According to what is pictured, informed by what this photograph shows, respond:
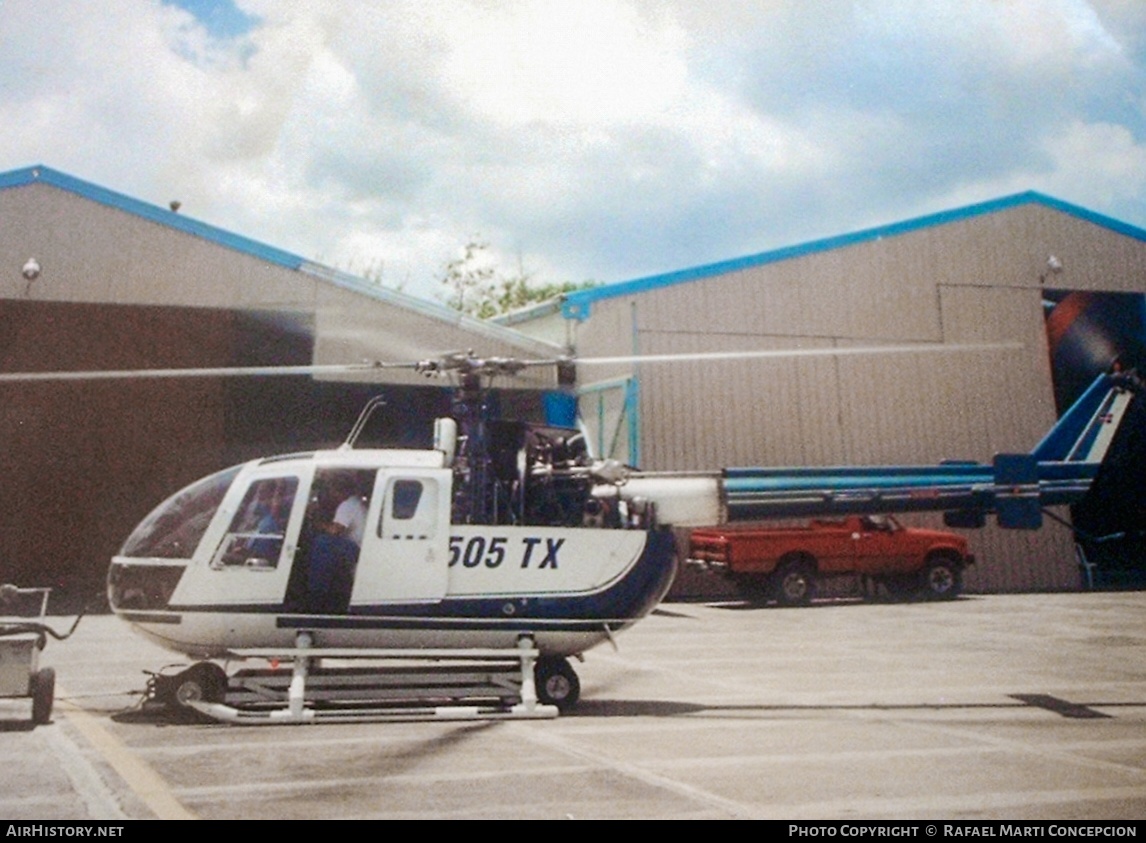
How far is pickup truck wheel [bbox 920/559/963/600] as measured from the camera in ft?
64.6

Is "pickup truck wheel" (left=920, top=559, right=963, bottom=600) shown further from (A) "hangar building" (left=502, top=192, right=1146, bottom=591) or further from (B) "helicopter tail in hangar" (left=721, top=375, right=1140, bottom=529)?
(B) "helicopter tail in hangar" (left=721, top=375, right=1140, bottom=529)

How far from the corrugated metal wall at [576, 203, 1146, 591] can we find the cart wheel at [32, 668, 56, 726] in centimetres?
1416

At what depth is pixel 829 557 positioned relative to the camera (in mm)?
18828

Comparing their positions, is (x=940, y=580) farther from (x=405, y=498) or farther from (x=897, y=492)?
(x=405, y=498)

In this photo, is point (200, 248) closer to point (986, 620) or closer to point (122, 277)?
point (122, 277)

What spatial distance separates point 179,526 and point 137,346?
39.0ft

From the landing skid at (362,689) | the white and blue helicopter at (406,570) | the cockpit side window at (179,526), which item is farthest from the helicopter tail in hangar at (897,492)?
the cockpit side window at (179,526)

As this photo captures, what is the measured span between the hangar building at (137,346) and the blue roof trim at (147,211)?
3 cm

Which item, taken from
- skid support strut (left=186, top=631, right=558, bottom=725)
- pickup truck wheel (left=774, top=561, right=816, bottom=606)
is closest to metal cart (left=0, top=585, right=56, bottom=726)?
skid support strut (left=186, top=631, right=558, bottom=725)

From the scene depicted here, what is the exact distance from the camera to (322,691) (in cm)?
758

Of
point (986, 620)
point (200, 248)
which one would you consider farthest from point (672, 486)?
point (200, 248)

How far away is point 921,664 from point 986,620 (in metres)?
5.54

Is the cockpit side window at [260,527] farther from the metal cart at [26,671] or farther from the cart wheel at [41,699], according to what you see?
the cart wheel at [41,699]

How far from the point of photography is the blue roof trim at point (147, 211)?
17297 mm
